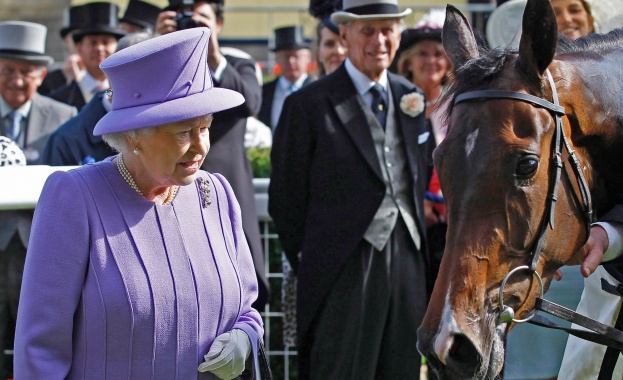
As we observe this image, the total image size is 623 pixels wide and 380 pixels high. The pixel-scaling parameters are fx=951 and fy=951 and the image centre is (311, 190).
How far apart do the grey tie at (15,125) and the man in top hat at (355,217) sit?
2.46m

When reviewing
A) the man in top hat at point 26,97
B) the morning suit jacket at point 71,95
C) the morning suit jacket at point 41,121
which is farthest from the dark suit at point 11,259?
the morning suit jacket at point 71,95

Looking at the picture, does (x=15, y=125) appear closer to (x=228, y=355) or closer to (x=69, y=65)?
(x=69, y=65)

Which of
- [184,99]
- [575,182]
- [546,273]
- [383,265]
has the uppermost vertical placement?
[184,99]

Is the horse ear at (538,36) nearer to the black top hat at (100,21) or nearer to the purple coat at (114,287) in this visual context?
the purple coat at (114,287)

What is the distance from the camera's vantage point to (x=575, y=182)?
3.38 m

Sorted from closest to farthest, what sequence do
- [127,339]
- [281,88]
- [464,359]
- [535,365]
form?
[464,359]
[127,339]
[535,365]
[281,88]

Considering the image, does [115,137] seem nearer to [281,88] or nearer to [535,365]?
[535,365]

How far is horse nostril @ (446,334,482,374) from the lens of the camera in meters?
3.04

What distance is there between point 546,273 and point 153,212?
1.44 m

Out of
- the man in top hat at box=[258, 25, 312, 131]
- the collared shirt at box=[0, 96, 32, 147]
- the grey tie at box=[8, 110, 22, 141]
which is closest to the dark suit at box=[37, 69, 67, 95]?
the man in top hat at box=[258, 25, 312, 131]

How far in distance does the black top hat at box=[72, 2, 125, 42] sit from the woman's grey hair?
4810 millimetres

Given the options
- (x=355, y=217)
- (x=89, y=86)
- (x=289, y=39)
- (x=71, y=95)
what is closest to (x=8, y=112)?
(x=89, y=86)

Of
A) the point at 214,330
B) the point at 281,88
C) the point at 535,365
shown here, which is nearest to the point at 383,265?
the point at 535,365

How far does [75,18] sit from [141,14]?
0.69 meters
